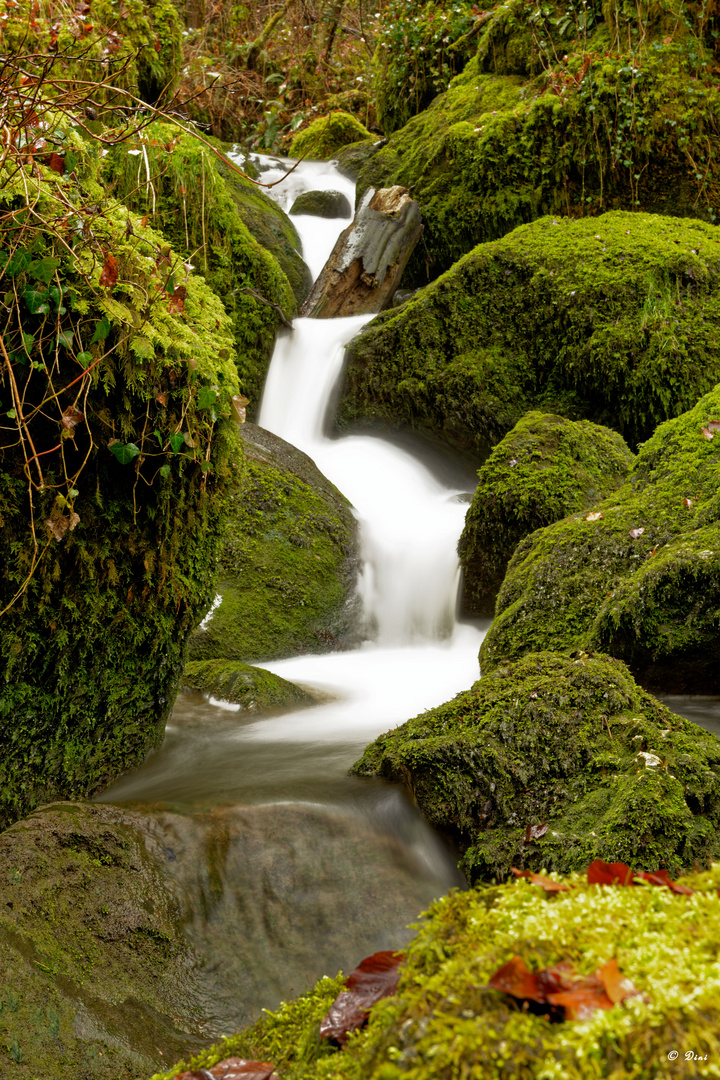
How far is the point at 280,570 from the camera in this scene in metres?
6.73

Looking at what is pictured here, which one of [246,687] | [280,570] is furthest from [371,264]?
[246,687]

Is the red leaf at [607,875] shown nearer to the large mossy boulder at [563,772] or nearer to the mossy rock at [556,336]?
the large mossy boulder at [563,772]

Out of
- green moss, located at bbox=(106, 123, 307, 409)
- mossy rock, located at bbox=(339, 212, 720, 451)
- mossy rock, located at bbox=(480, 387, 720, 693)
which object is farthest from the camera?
green moss, located at bbox=(106, 123, 307, 409)

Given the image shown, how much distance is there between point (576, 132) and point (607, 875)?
1082cm

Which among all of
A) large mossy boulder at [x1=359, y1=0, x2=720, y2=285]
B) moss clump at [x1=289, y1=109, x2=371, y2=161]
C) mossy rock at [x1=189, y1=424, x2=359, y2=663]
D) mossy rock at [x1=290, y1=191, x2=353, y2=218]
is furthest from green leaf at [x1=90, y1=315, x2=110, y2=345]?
moss clump at [x1=289, y1=109, x2=371, y2=161]

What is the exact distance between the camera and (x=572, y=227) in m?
9.28

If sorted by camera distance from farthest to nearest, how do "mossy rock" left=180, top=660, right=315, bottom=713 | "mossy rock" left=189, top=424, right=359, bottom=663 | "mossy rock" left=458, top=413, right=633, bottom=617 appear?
"mossy rock" left=189, top=424, right=359, bottom=663 → "mossy rock" left=458, top=413, right=633, bottom=617 → "mossy rock" left=180, top=660, right=315, bottom=713

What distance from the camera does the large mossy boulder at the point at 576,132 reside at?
965 cm

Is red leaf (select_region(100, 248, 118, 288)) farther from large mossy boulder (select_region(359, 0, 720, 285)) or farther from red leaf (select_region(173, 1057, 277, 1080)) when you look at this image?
large mossy boulder (select_region(359, 0, 720, 285))

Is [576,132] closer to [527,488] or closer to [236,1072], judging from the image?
[527,488]

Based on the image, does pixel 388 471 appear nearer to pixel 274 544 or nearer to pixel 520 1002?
pixel 274 544

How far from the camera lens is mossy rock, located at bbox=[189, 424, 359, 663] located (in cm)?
632

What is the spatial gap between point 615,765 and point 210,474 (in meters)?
2.11

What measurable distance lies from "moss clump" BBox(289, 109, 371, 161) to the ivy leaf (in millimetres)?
14190
